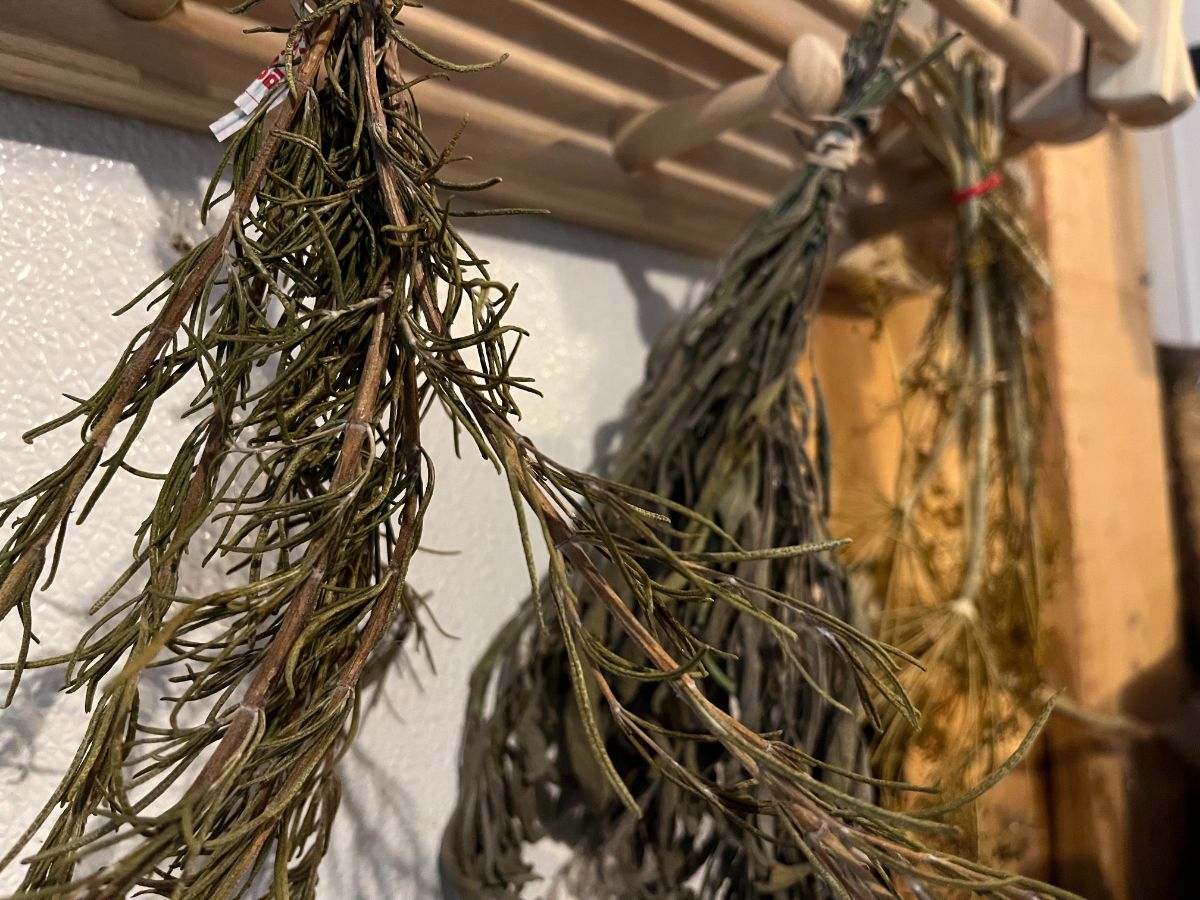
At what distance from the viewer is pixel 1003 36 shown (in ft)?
1.59

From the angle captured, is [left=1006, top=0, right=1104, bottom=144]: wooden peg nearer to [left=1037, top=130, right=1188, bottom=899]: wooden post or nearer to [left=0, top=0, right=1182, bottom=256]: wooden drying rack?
[left=0, top=0, right=1182, bottom=256]: wooden drying rack

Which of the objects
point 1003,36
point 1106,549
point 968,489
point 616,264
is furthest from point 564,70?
point 1106,549

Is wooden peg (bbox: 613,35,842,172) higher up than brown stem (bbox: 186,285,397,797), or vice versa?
wooden peg (bbox: 613,35,842,172)

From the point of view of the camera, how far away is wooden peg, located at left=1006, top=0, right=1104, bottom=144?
54cm

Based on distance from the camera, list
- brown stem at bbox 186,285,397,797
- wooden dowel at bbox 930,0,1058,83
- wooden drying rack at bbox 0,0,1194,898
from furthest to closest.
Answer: wooden dowel at bbox 930,0,1058,83
wooden drying rack at bbox 0,0,1194,898
brown stem at bbox 186,285,397,797

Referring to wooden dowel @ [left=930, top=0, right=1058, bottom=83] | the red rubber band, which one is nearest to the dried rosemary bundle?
wooden dowel @ [left=930, top=0, right=1058, bottom=83]

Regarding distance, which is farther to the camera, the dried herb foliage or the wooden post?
the wooden post

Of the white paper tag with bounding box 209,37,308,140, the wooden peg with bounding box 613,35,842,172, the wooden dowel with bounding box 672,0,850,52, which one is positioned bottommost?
the white paper tag with bounding box 209,37,308,140

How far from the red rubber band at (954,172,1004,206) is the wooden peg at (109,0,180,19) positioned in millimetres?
481

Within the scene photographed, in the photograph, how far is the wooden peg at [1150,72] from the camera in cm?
51

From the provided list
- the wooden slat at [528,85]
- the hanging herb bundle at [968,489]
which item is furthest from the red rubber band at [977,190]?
the wooden slat at [528,85]

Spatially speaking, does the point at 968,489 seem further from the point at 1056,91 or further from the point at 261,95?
the point at 261,95

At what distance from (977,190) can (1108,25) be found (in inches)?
5.0

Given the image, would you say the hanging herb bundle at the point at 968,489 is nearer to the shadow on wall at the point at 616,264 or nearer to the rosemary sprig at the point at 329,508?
the shadow on wall at the point at 616,264
